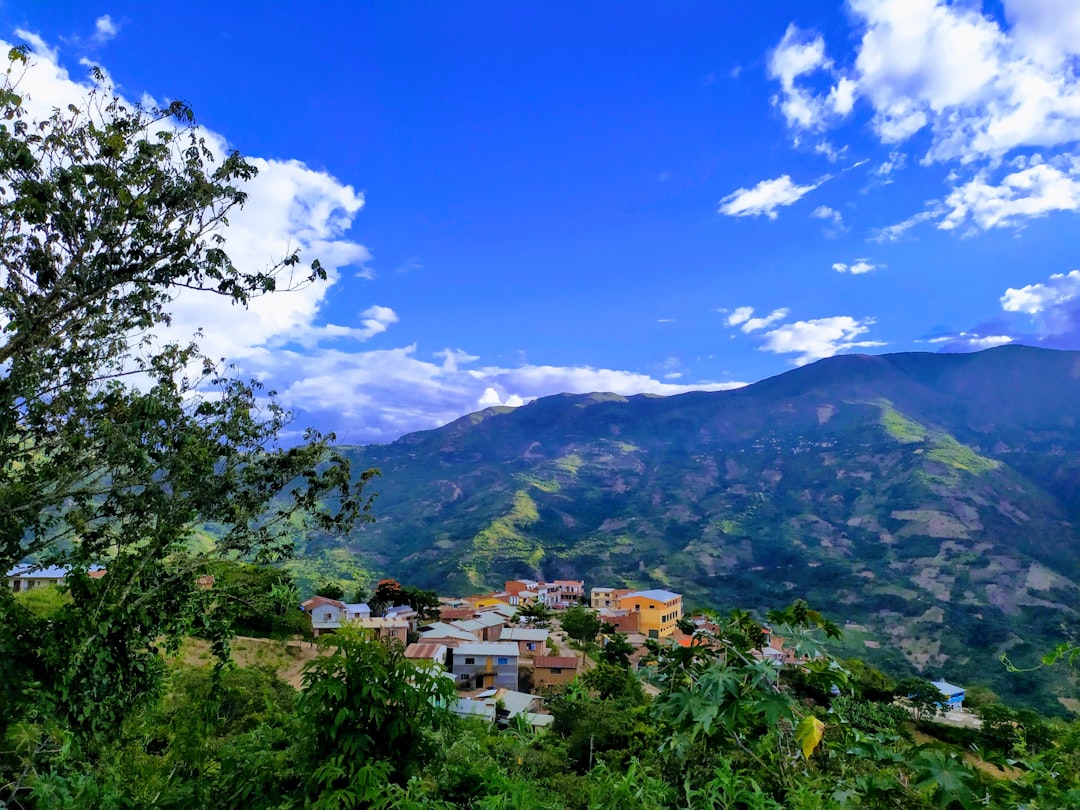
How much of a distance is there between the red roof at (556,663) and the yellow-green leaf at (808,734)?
29.1m

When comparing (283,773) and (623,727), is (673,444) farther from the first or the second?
(283,773)

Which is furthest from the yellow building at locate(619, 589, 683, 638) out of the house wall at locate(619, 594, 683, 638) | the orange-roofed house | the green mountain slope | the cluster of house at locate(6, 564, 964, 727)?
the orange-roofed house

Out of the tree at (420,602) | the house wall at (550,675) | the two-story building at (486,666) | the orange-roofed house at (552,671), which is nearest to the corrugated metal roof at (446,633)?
the two-story building at (486,666)

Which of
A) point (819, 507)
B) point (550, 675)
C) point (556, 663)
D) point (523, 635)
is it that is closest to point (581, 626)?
point (523, 635)

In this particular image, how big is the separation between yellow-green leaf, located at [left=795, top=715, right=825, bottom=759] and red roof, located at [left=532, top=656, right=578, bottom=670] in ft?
95.4

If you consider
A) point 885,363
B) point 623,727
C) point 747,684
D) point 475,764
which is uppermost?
point 885,363

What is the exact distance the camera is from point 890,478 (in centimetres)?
9144

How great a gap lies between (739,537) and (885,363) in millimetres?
132449

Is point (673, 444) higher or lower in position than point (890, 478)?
higher

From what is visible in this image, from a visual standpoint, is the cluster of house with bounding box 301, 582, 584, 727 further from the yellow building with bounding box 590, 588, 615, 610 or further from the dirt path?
the yellow building with bounding box 590, 588, 615, 610

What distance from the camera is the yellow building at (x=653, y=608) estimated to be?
45188 mm

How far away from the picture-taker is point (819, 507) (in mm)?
91438

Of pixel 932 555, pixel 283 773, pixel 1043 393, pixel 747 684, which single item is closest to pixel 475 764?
pixel 283 773

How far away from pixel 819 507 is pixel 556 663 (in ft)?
252
